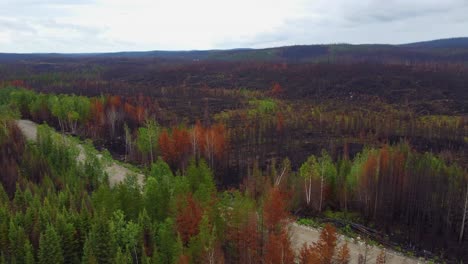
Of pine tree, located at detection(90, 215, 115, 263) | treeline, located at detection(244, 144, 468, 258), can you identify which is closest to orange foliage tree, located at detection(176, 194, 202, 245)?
pine tree, located at detection(90, 215, 115, 263)

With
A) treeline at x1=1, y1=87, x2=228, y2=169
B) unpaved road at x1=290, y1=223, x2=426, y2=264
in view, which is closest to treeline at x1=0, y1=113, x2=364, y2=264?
unpaved road at x1=290, y1=223, x2=426, y2=264

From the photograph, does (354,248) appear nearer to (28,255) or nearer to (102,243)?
(102,243)

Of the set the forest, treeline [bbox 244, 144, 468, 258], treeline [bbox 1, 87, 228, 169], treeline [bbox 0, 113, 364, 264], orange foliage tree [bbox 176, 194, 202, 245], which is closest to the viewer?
treeline [bbox 0, 113, 364, 264]

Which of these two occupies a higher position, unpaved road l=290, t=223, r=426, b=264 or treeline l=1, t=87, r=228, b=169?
treeline l=1, t=87, r=228, b=169

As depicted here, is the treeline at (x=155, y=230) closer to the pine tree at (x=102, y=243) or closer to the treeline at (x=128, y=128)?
the pine tree at (x=102, y=243)

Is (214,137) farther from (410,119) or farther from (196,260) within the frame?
(410,119)

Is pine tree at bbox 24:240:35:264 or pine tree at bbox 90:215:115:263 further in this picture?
pine tree at bbox 90:215:115:263

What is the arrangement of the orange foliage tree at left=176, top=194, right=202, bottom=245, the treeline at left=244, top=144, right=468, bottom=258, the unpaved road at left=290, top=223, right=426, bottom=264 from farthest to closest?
1. the treeline at left=244, top=144, right=468, bottom=258
2. the unpaved road at left=290, top=223, right=426, bottom=264
3. the orange foliage tree at left=176, top=194, right=202, bottom=245

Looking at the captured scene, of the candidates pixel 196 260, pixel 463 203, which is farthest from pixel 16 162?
pixel 463 203

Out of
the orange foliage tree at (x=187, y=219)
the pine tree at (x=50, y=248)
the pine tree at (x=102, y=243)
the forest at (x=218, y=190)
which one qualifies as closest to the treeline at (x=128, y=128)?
the forest at (x=218, y=190)

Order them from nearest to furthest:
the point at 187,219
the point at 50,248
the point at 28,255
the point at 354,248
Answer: the point at 28,255 → the point at 50,248 → the point at 187,219 → the point at 354,248

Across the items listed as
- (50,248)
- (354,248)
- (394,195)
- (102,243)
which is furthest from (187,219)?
(394,195)

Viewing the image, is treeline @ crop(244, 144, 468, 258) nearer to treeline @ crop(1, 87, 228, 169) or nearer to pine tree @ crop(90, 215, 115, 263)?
treeline @ crop(1, 87, 228, 169)
